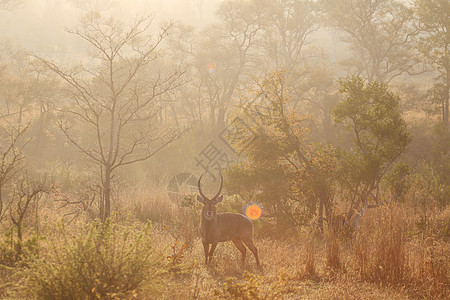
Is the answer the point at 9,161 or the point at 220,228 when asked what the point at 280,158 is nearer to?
the point at 220,228

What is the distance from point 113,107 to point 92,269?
4.07 m

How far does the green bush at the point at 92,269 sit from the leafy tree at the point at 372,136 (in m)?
5.89

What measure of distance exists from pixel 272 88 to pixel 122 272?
6.68 metres

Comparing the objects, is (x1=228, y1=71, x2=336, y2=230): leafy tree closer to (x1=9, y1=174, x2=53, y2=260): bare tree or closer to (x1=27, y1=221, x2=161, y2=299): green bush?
(x1=9, y1=174, x2=53, y2=260): bare tree

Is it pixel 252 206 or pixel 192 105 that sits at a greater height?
pixel 192 105

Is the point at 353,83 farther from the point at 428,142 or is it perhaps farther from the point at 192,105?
the point at 192,105

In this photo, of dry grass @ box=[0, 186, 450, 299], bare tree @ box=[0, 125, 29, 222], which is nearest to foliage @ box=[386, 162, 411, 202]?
dry grass @ box=[0, 186, 450, 299]

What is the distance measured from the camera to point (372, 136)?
9562 millimetres

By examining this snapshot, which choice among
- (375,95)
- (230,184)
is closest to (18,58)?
(230,184)

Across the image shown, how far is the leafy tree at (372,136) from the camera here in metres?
9.03

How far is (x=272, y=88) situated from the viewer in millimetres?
10047

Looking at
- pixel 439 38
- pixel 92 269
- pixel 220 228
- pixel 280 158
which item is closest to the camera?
pixel 92 269

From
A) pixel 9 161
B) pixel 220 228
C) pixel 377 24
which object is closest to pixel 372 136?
pixel 220 228

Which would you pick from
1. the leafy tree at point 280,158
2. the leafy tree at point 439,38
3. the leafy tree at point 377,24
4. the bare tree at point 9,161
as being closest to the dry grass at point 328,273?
the bare tree at point 9,161
